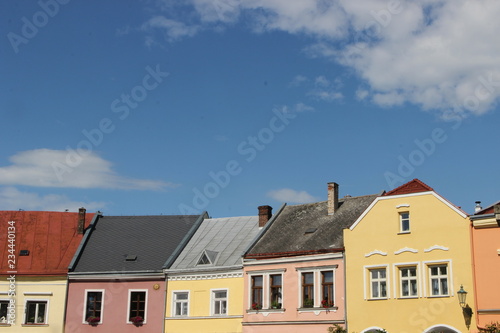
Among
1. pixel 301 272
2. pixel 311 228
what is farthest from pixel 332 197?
pixel 301 272

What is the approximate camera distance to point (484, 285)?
3164 cm

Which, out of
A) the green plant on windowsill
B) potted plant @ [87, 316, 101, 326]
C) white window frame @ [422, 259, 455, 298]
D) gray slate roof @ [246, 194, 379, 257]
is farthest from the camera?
potted plant @ [87, 316, 101, 326]

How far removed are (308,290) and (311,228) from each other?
3.94m

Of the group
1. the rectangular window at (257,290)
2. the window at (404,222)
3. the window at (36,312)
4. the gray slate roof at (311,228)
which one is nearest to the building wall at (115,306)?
the window at (36,312)

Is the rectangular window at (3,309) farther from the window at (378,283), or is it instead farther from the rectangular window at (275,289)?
the window at (378,283)

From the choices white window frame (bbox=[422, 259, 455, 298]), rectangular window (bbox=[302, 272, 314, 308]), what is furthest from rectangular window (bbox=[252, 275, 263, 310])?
white window frame (bbox=[422, 259, 455, 298])

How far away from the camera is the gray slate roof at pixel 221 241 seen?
41.8 metres

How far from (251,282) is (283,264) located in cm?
231

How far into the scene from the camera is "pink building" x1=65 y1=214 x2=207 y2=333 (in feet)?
138

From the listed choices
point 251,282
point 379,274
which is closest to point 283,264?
point 251,282

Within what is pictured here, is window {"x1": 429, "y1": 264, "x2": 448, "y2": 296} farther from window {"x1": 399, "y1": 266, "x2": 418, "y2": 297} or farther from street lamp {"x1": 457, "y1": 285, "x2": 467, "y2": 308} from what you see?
street lamp {"x1": 457, "y1": 285, "x2": 467, "y2": 308}

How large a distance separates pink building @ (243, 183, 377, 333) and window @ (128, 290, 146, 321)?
693 cm

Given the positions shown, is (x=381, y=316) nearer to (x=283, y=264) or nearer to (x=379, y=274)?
(x=379, y=274)

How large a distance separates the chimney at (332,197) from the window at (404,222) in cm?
606
